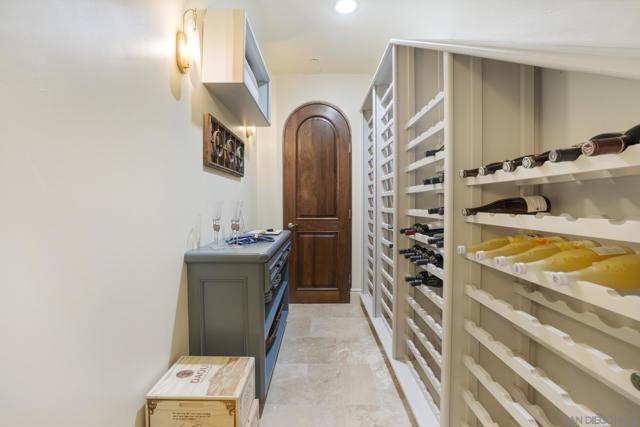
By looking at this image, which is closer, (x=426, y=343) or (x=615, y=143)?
(x=615, y=143)

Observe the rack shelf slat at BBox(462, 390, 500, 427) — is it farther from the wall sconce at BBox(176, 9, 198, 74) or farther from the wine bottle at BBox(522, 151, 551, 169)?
the wall sconce at BBox(176, 9, 198, 74)

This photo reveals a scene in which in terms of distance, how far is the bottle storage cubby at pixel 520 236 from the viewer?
0.68m

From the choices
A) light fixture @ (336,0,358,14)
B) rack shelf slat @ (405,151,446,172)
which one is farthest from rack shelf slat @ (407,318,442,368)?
light fixture @ (336,0,358,14)

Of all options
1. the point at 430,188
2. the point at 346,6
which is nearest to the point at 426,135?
the point at 430,188

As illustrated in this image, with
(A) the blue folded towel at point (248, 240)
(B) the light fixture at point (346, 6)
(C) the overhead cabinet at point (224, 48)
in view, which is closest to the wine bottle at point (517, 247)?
(A) the blue folded towel at point (248, 240)

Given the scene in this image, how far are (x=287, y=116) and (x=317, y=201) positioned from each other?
109 cm

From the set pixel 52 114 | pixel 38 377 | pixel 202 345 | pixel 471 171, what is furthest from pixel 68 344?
pixel 471 171

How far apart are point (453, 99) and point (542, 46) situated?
40cm

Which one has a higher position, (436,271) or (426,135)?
(426,135)

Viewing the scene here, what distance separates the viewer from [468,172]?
3.79 ft

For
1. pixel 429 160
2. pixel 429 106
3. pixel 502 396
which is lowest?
pixel 502 396

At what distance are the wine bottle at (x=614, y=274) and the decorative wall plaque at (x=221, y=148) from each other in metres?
1.76

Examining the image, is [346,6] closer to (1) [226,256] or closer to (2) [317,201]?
(2) [317,201]

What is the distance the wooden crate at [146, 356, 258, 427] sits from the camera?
1.12 meters
